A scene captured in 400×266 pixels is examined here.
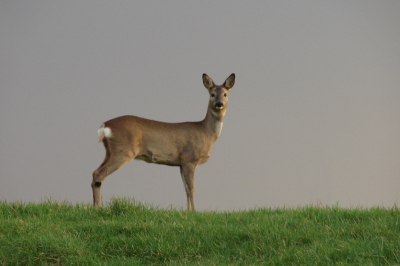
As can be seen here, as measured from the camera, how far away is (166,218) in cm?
861

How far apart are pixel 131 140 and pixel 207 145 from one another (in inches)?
76.5

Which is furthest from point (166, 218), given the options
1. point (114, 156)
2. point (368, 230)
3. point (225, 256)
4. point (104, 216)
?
point (368, 230)

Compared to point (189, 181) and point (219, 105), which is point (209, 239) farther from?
point (219, 105)

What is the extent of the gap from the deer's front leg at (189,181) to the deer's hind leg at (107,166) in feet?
4.13

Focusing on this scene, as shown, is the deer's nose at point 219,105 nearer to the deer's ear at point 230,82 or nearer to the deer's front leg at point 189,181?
the deer's ear at point 230,82

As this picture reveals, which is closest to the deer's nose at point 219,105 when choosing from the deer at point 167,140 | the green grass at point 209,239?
the deer at point 167,140

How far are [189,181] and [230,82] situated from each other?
252cm

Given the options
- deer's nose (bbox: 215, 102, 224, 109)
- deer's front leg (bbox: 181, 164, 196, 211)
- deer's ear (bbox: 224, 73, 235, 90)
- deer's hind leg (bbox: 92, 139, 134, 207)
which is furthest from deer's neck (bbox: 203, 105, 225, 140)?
deer's hind leg (bbox: 92, 139, 134, 207)

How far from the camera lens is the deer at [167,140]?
34.8 ft

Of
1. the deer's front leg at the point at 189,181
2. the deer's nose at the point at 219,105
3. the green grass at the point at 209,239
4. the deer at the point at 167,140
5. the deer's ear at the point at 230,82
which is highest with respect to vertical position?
the deer's ear at the point at 230,82

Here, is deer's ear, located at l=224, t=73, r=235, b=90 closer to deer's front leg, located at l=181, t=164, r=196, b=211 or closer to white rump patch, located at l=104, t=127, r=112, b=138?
deer's front leg, located at l=181, t=164, r=196, b=211

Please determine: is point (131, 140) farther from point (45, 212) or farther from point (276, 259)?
point (276, 259)

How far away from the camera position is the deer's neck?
39.1ft

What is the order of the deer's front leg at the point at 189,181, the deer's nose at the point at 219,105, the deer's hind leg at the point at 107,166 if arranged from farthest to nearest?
the deer's nose at the point at 219,105, the deer's front leg at the point at 189,181, the deer's hind leg at the point at 107,166
